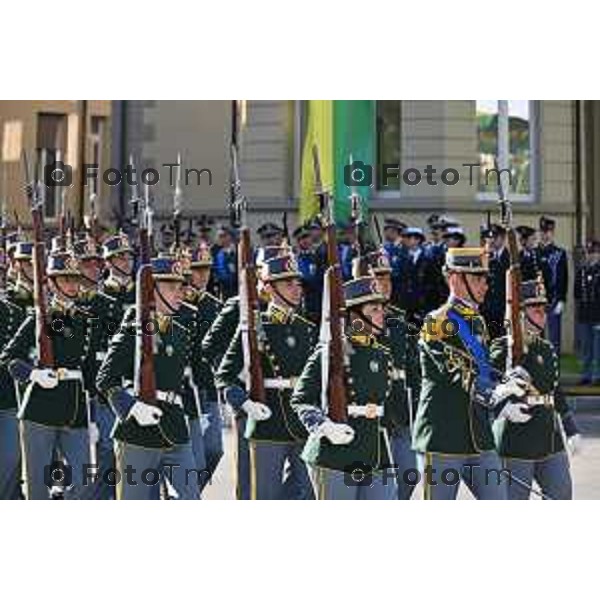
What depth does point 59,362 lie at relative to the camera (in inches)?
291

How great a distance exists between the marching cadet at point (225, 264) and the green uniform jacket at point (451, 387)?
1.21 m

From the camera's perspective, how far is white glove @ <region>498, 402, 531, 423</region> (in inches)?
274

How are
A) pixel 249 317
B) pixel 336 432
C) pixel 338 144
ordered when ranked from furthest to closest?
pixel 338 144 → pixel 249 317 → pixel 336 432

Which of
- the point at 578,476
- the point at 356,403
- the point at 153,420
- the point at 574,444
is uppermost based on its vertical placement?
the point at 356,403

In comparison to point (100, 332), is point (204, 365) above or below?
below

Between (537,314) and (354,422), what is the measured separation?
1312 mm

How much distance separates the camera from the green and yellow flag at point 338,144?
24.4ft

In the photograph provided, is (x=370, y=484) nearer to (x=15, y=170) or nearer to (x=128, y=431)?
(x=128, y=431)

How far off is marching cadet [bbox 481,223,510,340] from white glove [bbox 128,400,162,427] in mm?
1696

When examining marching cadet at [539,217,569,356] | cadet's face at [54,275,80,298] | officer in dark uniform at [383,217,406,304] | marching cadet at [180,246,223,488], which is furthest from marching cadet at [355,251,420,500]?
cadet's face at [54,275,80,298]

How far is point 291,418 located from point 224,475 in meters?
0.62

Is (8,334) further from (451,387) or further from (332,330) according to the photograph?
(451,387)

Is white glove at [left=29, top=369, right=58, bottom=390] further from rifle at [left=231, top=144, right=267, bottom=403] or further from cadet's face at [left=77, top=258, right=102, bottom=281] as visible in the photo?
rifle at [left=231, top=144, right=267, bottom=403]

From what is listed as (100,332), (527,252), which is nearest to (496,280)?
(527,252)
